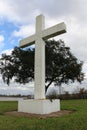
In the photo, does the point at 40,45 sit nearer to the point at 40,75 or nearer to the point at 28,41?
the point at 28,41

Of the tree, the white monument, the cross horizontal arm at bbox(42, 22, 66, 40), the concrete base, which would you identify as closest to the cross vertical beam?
the white monument

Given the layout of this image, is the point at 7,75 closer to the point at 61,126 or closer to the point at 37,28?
the point at 37,28

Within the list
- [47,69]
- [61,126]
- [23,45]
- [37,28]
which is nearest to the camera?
[61,126]

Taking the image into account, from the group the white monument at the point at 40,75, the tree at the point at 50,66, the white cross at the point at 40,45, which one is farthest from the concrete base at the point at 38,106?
the tree at the point at 50,66

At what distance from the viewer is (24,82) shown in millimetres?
35938

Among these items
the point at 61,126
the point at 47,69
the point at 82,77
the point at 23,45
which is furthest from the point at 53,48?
the point at 61,126

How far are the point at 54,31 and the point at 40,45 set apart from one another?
3.56ft

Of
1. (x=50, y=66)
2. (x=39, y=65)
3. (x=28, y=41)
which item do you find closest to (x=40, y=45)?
(x=39, y=65)

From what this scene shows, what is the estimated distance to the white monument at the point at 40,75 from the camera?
11.6m

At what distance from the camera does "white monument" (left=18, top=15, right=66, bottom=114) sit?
455 inches

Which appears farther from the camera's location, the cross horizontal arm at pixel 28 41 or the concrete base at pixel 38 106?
the cross horizontal arm at pixel 28 41

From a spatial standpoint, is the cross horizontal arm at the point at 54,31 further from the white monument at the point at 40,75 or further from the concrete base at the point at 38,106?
the concrete base at the point at 38,106

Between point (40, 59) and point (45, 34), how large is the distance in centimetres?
127

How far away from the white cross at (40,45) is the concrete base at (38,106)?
50 centimetres
